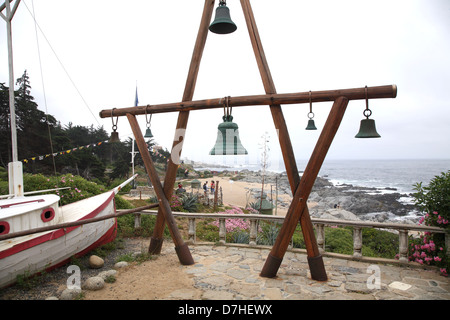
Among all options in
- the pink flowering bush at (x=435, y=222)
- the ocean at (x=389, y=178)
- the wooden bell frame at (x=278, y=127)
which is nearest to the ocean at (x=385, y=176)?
the ocean at (x=389, y=178)

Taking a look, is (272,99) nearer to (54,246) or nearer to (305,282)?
(305,282)

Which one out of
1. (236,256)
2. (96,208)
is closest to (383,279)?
(236,256)

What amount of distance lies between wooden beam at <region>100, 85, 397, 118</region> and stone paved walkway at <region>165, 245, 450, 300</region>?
8.54ft

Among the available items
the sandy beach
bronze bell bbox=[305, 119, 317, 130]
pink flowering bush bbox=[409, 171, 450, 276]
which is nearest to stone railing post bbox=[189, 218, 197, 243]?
bronze bell bbox=[305, 119, 317, 130]

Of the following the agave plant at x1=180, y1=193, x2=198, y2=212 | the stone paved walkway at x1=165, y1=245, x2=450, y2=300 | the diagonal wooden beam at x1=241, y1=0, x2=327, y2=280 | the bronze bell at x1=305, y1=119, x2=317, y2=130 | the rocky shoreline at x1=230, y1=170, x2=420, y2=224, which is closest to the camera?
the stone paved walkway at x1=165, y1=245, x2=450, y2=300

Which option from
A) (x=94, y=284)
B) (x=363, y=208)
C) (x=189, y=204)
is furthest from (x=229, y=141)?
(x=363, y=208)

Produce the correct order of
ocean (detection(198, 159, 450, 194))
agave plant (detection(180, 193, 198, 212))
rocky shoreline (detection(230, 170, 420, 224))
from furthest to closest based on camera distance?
ocean (detection(198, 159, 450, 194)), rocky shoreline (detection(230, 170, 420, 224)), agave plant (detection(180, 193, 198, 212))

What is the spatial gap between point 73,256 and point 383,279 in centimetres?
508

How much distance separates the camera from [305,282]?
4039 millimetres

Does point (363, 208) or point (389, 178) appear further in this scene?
point (389, 178)

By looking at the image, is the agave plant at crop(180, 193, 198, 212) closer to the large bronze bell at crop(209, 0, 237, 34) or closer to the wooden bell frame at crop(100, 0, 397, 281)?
the wooden bell frame at crop(100, 0, 397, 281)

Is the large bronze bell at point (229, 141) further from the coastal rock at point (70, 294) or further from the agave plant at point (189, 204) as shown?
the agave plant at point (189, 204)

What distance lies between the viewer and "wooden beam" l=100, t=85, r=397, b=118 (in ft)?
11.7

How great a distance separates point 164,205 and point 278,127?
2.38m
